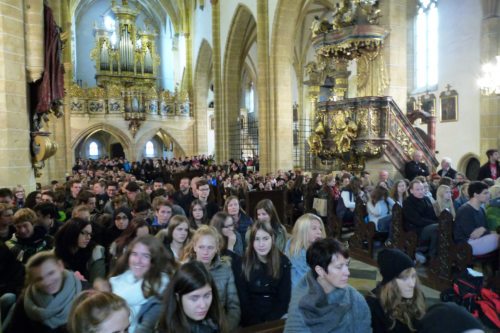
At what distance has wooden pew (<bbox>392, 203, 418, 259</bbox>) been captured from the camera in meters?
6.33

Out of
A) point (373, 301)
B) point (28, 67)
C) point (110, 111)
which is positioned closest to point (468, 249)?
point (373, 301)

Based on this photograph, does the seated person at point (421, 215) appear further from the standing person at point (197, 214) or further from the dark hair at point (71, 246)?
the dark hair at point (71, 246)

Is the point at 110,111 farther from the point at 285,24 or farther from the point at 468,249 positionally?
the point at 468,249

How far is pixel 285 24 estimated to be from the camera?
16.4 m

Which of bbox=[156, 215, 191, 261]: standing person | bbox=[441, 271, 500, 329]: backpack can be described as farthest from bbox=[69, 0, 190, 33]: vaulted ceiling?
bbox=[441, 271, 500, 329]: backpack

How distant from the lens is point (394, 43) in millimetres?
12031

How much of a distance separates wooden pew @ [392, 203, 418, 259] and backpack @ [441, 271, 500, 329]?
1327mm

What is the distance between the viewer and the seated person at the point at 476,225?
207 inches

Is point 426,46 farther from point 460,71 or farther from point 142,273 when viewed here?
point 142,273

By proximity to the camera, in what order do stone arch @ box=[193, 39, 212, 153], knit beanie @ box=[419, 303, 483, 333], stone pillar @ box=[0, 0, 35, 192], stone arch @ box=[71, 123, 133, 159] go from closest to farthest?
knit beanie @ box=[419, 303, 483, 333], stone pillar @ box=[0, 0, 35, 192], stone arch @ box=[71, 123, 133, 159], stone arch @ box=[193, 39, 212, 153]

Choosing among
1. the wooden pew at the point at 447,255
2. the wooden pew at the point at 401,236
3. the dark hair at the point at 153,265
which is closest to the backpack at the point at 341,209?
the wooden pew at the point at 401,236

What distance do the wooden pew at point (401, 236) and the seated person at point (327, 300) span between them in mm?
4140

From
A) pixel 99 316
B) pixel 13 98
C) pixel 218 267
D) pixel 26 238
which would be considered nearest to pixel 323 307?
pixel 218 267

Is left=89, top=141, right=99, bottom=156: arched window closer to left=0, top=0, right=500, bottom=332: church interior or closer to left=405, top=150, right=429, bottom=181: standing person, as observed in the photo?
left=0, top=0, right=500, bottom=332: church interior
